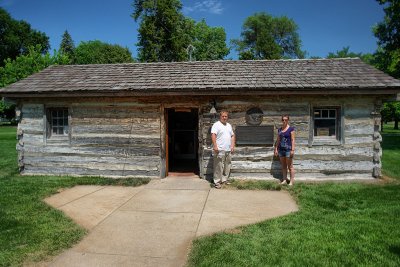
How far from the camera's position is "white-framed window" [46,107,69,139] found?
10523mm

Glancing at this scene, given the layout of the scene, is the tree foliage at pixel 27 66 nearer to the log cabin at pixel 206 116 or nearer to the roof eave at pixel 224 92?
the log cabin at pixel 206 116

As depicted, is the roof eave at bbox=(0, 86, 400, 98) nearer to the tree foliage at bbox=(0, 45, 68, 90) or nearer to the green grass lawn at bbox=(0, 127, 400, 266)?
the green grass lawn at bbox=(0, 127, 400, 266)

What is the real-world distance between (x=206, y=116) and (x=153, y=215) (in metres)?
4.06

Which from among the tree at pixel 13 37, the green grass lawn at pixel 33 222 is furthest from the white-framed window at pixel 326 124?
the tree at pixel 13 37

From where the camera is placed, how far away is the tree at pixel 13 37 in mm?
47562

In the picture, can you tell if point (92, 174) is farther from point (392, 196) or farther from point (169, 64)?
point (392, 196)

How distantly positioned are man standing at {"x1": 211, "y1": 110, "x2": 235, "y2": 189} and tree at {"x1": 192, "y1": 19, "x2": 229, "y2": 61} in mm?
40015

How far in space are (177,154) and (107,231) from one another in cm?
849

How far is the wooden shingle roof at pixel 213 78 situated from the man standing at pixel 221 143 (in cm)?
109

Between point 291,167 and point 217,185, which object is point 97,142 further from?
point 291,167

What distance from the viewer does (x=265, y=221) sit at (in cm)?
598

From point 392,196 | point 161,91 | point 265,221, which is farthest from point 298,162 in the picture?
→ point 161,91

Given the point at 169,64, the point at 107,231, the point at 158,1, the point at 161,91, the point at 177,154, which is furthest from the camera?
the point at 158,1

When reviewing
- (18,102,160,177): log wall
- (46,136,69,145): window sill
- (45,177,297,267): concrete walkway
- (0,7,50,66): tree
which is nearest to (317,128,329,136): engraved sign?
(45,177,297,267): concrete walkway
